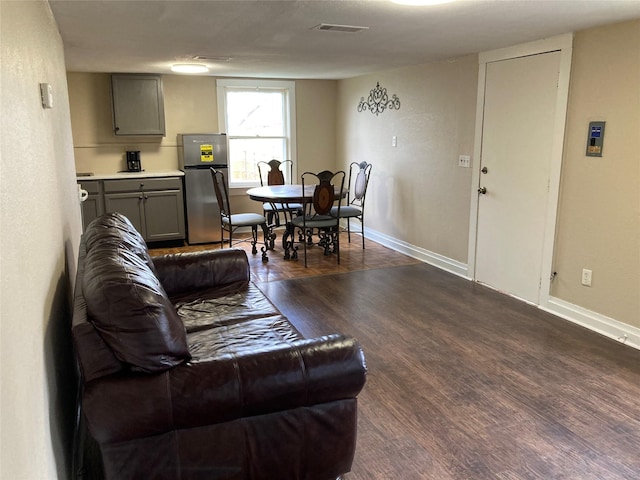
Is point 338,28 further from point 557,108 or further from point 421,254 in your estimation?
point 421,254

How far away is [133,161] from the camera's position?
6.17 m

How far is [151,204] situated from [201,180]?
0.65m

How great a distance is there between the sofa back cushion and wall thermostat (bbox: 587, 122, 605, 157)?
2.95 meters

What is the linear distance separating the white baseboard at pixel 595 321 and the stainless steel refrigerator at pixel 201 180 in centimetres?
392

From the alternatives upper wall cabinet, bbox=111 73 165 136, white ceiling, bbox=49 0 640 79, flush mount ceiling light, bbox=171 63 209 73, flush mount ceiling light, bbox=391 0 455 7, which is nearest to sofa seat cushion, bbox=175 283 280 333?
white ceiling, bbox=49 0 640 79

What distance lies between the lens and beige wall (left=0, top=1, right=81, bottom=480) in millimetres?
985

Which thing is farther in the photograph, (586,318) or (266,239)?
(266,239)

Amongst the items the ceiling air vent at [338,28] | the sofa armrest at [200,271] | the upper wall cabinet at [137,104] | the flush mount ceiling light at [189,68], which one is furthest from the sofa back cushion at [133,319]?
the upper wall cabinet at [137,104]

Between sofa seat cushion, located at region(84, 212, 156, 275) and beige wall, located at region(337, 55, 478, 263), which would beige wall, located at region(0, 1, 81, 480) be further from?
beige wall, located at region(337, 55, 478, 263)

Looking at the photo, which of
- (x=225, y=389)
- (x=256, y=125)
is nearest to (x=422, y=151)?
(x=256, y=125)

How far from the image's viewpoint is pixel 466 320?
3.70 m

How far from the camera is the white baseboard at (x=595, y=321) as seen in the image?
323cm

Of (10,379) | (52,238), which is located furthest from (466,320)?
(10,379)

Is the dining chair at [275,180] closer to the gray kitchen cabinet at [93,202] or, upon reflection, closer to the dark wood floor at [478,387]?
the dark wood floor at [478,387]
